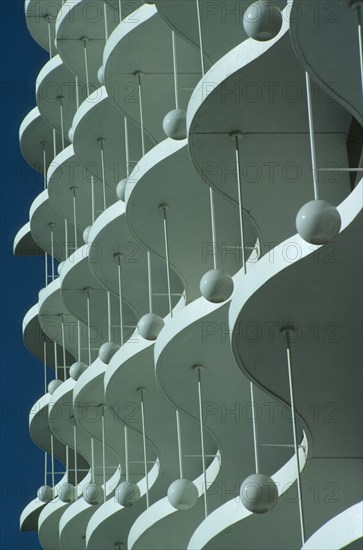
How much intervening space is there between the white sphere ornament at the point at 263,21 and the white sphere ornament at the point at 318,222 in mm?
2367

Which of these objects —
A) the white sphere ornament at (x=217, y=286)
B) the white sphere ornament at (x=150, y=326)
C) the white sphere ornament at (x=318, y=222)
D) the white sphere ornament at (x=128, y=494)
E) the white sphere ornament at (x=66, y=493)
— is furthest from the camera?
the white sphere ornament at (x=66, y=493)

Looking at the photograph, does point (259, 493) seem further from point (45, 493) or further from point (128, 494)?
point (45, 493)

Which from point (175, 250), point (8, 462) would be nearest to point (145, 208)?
point (175, 250)

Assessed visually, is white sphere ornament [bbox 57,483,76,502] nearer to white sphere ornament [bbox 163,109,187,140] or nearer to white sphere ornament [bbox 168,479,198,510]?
white sphere ornament [bbox 168,479,198,510]

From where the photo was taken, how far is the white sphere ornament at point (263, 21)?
44.6 ft

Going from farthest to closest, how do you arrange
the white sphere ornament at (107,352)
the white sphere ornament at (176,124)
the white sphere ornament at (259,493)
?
the white sphere ornament at (107,352) → the white sphere ornament at (176,124) → the white sphere ornament at (259,493)

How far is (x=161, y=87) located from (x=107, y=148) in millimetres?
3543

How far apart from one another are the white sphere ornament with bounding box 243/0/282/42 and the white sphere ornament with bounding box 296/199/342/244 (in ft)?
7.77

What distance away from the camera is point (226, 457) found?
2138cm

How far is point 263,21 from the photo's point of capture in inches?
535

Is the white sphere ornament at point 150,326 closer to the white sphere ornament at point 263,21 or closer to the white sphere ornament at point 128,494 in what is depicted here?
the white sphere ornament at point 128,494

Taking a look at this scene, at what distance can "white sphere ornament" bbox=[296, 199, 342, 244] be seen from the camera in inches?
470

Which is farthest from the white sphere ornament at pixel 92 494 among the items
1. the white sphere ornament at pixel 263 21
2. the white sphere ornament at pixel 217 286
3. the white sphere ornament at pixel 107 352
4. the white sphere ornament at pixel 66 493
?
the white sphere ornament at pixel 263 21

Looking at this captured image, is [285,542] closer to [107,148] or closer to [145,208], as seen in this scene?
[145,208]
